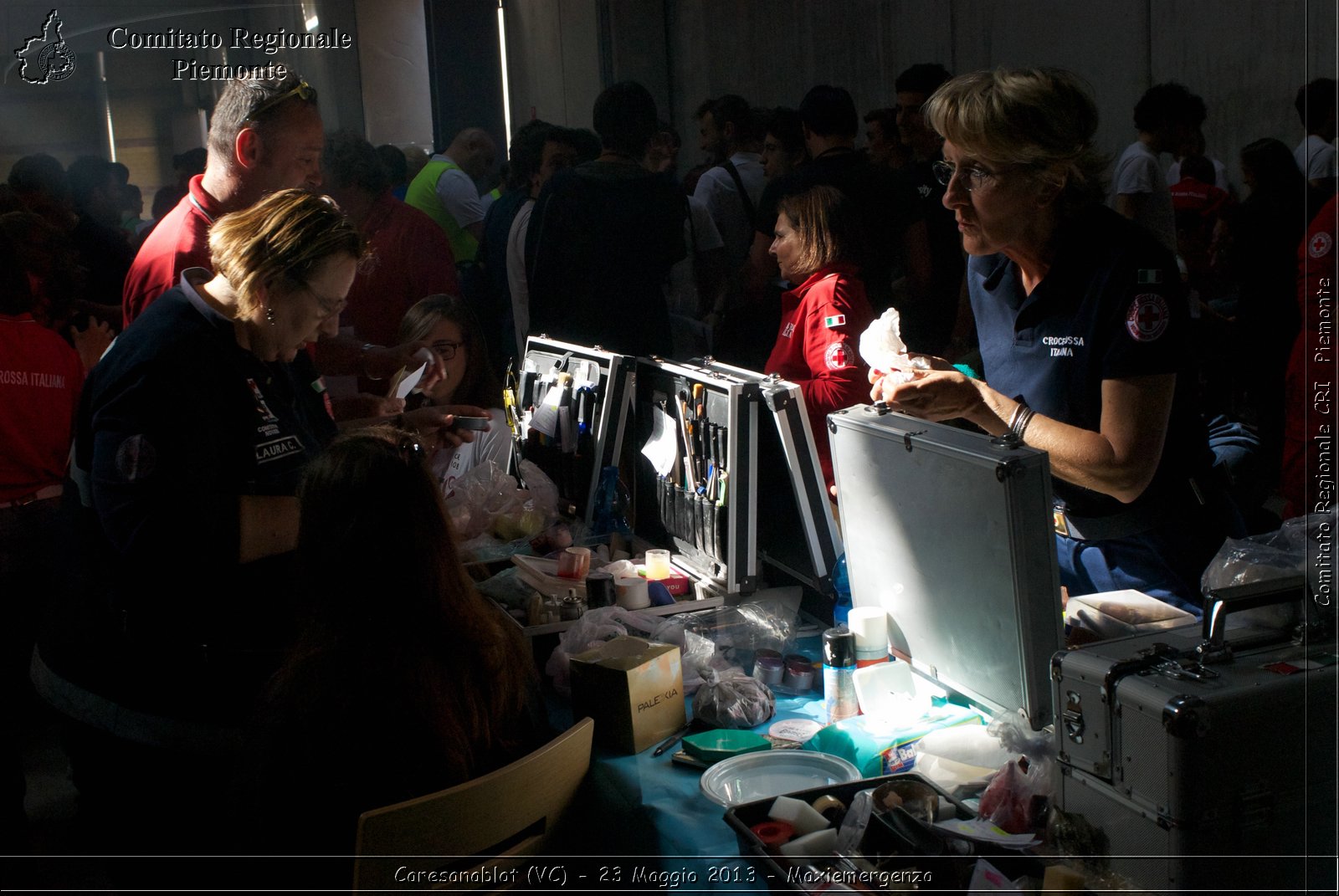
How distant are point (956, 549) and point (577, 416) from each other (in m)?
1.44

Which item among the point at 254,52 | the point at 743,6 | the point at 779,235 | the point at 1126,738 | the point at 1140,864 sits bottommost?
the point at 1140,864

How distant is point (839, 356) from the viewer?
2697 mm

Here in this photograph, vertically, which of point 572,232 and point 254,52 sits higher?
point 254,52

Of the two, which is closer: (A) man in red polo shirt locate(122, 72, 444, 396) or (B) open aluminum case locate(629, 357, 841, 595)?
(B) open aluminum case locate(629, 357, 841, 595)

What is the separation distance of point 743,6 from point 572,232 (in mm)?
2331

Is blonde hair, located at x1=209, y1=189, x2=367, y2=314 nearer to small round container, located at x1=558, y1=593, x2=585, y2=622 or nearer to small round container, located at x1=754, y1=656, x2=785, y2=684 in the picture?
small round container, located at x1=558, y1=593, x2=585, y2=622

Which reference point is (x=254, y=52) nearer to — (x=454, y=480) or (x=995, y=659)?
(x=454, y=480)

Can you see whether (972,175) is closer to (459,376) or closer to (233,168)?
(233,168)

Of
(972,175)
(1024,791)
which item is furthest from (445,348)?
(1024,791)

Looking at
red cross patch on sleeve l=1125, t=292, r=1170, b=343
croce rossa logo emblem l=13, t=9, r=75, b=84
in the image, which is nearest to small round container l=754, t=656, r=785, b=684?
red cross patch on sleeve l=1125, t=292, r=1170, b=343

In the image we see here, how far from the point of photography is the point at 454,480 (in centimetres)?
305

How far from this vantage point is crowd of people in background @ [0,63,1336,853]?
1.64m

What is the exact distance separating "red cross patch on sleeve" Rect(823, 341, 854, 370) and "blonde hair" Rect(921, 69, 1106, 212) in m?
0.97

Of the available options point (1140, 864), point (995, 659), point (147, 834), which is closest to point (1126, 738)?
point (1140, 864)
